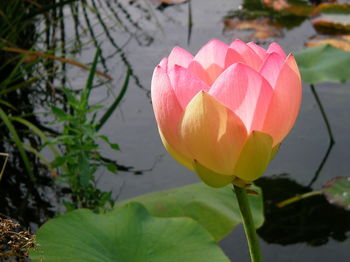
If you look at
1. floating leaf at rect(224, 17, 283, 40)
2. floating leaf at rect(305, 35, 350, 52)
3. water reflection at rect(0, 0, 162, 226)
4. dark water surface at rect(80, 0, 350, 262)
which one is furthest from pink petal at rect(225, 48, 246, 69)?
floating leaf at rect(224, 17, 283, 40)

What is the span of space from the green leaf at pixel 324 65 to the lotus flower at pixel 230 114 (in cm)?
107

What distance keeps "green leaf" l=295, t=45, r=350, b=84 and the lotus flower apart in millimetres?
1071

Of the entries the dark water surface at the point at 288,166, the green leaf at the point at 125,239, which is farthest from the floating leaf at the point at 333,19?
the green leaf at the point at 125,239

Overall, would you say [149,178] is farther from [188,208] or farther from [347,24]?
[347,24]

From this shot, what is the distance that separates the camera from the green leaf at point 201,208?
1129 mm

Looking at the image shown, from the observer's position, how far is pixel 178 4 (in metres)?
2.78

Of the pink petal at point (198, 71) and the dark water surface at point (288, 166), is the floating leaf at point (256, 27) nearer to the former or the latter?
the dark water surface at point (288, 166)

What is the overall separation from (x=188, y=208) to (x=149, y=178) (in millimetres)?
424

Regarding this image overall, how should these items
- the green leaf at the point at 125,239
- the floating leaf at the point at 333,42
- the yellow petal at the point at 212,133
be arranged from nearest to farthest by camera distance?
1. the yellow petal at the point at 212,133
2. the green leaf at the point at 125,239
3. the floating leaf at the point at 333,42

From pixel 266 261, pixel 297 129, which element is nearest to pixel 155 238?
pixel 266 261

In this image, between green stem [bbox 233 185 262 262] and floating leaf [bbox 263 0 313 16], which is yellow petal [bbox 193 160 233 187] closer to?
green stem [bbox 233 185 262 262]

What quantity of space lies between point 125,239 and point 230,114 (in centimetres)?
37

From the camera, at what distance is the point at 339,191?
138cm

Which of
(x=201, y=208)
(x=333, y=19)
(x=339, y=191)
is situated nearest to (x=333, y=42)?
(x=333, y=19)
